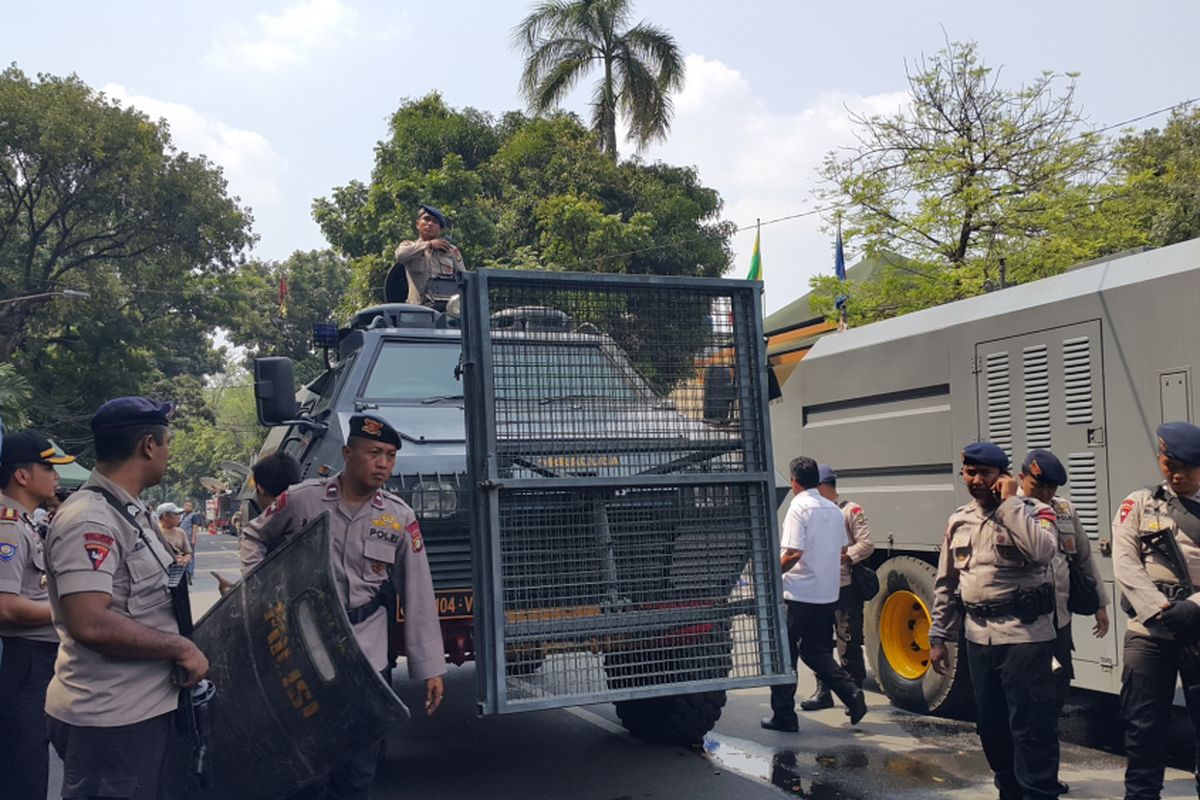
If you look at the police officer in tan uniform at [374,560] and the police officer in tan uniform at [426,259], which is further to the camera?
the police officer in tan uniform at [426,259]

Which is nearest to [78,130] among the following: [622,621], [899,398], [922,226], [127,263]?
[127,263]

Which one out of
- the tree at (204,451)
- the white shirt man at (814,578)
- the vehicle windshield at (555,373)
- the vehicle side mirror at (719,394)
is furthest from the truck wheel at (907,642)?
the tree at (204,451)

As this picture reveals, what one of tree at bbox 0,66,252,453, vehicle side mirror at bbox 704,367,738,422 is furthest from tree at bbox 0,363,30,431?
vehicle side mirror at bbox 704,367,738,422

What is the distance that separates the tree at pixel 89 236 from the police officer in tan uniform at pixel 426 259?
20.8 meters

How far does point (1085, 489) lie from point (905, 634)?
2.12 m

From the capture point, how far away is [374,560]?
454cm

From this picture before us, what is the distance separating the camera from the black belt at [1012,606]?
5.09 m

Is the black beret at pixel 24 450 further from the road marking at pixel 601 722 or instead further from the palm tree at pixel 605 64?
the palm tree at pixel 605 64

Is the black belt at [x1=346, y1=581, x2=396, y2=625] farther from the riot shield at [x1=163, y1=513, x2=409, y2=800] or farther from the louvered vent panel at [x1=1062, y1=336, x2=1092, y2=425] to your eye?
the louvered vent panel at [x1=1062, y1=336, x2=1092, y2=425]

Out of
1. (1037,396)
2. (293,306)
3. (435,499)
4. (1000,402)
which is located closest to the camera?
(435,499)

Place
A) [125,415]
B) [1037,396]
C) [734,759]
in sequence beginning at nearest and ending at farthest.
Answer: [125,415]
[734,759]
[1037,396]

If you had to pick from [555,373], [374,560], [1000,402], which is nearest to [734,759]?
[555,373]

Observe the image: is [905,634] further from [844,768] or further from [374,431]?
[374,431]

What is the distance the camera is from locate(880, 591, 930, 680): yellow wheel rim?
26.6 feet
